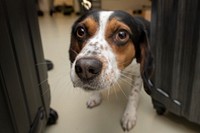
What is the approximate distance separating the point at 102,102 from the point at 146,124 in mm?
344

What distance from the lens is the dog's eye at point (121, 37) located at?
1095mm

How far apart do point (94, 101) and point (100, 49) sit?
0.71m

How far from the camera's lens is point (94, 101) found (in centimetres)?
165

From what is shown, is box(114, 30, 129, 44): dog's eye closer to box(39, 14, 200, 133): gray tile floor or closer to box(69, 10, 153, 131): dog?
box(69, 10, 153, 131): dog

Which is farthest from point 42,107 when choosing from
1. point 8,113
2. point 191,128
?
point 191,128

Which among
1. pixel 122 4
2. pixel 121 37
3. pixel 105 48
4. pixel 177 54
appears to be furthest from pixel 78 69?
pixel 122 4

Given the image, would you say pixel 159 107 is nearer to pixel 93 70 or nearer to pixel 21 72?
pixel 93 70

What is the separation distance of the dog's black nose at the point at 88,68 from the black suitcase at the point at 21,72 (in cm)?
23

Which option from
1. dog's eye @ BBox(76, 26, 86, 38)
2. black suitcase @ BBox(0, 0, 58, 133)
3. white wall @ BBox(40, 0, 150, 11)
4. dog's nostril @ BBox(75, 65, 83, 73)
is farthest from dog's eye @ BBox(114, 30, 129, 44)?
white wall @ BBox(40, 0, 150, 11)

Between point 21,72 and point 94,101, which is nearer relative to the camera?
point 21,72

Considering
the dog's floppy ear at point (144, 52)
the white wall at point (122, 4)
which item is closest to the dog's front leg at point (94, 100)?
the dog's floppy ear at point (144, 52)

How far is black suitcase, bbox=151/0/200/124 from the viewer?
3.66ft

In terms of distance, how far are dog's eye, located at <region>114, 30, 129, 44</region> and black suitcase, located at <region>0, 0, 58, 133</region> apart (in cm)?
39

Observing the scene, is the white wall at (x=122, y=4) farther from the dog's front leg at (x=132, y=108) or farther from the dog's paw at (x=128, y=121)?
the dog's paw at (x=128, y=121)
